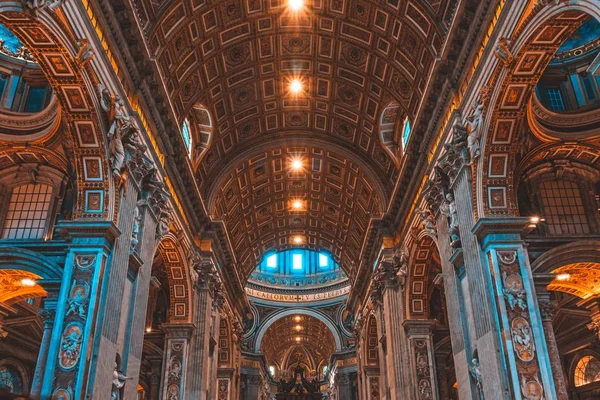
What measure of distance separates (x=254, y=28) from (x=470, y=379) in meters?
14.1

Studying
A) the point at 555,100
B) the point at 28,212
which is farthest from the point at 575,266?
the point at 28,212

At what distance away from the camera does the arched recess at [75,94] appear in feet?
32.9

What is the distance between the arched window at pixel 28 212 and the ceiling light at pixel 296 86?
Answer: 11125mm

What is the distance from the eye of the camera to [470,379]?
41.4 feet

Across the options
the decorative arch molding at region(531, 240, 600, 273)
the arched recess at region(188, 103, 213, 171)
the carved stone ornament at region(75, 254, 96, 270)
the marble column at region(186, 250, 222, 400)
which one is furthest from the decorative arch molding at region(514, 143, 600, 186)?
the marble column at region(186, 250, 222, 400)

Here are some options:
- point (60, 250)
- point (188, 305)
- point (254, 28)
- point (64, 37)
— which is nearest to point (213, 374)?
point (188, 305)

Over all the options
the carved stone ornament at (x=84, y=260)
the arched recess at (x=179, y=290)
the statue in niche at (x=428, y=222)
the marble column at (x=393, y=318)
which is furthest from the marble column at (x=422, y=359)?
the carved stone ornament at (x=84, y=260)

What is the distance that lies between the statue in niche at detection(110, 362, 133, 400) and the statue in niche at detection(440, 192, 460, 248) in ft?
30.3

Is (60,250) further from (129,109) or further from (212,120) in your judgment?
(212,120)

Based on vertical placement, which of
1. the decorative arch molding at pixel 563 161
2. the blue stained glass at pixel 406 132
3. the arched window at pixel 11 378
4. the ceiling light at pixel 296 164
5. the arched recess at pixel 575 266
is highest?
the ceiling light at pixel 296 164

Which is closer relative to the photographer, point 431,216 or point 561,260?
point 561,260

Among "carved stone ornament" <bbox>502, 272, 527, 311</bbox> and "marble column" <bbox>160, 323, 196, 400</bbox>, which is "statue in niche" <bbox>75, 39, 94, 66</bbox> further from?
"marble column" <bbox>160, 323, 196, 400</bbox>

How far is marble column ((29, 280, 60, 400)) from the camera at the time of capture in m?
11.1

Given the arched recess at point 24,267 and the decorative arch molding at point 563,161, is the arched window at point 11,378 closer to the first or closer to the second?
the arched recess at point 24,267
